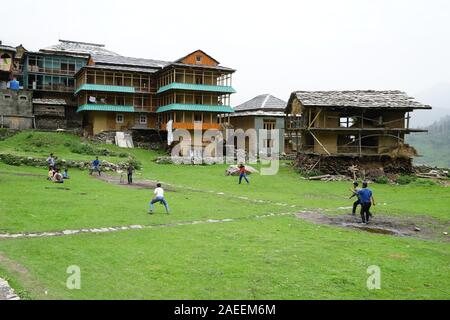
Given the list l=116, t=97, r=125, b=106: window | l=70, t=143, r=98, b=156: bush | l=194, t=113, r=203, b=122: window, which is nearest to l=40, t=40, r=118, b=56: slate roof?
l=116, t=97, r=125, b=106: window

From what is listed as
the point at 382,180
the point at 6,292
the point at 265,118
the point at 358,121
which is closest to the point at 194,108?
the point at 265,118

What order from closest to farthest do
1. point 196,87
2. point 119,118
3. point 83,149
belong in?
point 83,149, point 196,87, point 119,118

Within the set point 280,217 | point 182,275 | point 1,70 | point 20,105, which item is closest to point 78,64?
point 20,105

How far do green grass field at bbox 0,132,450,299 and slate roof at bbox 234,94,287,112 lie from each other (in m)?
41.4

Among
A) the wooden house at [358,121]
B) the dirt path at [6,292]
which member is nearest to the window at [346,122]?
the wooden house at [358,121]

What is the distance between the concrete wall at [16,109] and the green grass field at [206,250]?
3632 centimetres

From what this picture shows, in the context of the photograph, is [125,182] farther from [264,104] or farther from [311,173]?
[264,104]

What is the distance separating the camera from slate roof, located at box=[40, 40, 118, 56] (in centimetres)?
7631

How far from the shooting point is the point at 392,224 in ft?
71.5

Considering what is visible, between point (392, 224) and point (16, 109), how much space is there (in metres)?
57.8

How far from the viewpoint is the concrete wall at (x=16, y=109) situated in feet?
205

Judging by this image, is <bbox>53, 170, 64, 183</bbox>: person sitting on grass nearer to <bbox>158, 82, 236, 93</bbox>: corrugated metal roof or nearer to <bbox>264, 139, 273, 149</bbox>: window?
<bbox>158, 82, 236, 93</bbox>: corrugated metal roof
